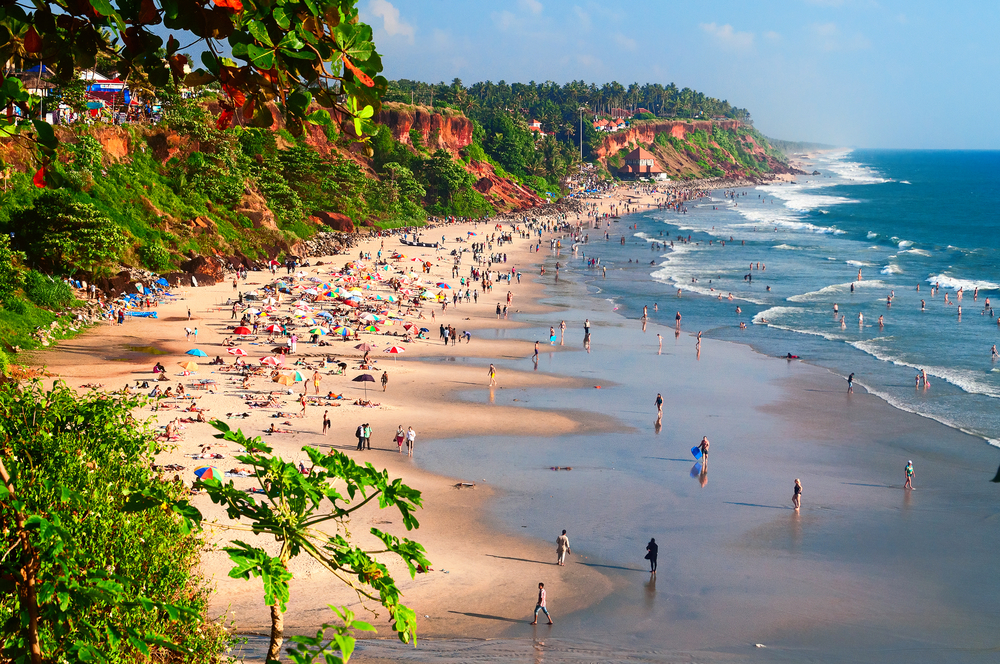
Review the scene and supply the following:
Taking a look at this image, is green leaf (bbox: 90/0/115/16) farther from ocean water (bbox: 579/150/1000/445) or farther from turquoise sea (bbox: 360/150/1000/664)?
ocean water (bbox: 579/150/1000/445)

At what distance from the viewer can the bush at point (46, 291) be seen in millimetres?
33781

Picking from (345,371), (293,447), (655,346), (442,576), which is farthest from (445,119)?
(442,576)

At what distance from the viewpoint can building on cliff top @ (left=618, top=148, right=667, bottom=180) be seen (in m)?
162

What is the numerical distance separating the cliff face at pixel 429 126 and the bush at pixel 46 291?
Result: 61.4 metres

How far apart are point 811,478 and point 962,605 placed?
7.19 meters

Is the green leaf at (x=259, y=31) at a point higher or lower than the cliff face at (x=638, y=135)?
lower

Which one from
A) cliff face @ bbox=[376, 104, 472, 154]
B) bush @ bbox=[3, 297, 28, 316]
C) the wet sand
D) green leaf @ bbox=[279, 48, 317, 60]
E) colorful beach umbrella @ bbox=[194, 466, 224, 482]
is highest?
cliff face @ bbox=[376, 104, 472, 154]

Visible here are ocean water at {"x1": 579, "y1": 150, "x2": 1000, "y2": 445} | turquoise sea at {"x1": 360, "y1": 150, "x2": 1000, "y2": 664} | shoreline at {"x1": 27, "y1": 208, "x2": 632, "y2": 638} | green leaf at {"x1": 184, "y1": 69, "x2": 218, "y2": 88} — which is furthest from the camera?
ocean water at {"x1": 579, "y1": 150, "x2": 1000, "y2": 445}

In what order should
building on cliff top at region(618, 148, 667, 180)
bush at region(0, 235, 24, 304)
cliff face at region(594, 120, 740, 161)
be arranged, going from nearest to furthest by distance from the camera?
bush at region(0, 235, 24, 304) < building on cliff top at region(618, 148, 667, 180) < cliff face at region(594, 120, 740, 161)

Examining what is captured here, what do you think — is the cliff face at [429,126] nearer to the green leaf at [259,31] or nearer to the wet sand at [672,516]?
the wet sand at [672,516]

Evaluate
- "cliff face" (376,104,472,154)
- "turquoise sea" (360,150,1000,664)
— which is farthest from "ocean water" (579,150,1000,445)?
"cliff face" (376,104,472,154)

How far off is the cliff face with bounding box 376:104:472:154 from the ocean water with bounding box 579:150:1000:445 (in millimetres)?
23616

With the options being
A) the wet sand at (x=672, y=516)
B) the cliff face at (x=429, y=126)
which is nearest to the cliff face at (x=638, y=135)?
the cliff face at (x=429, y=126)

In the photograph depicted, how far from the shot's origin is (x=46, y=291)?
112ft
